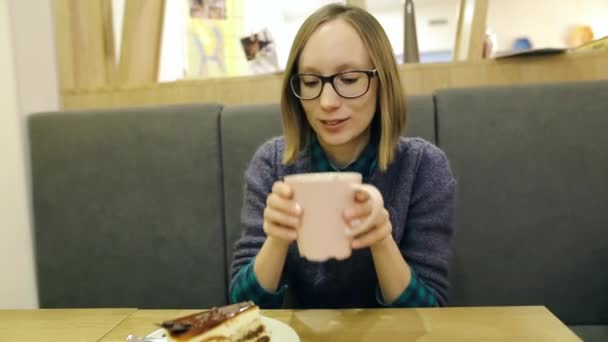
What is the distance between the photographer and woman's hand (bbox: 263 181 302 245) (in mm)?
629

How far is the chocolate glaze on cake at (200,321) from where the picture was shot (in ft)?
1.97

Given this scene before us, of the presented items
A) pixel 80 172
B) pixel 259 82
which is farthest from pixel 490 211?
pixel 80 172

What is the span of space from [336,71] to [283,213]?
0.39 m

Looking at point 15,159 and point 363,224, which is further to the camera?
point 15,159

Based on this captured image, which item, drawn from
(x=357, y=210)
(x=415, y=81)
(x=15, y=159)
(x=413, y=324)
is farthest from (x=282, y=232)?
(x=15, y=159)

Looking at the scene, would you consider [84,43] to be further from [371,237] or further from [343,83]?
[371,237]

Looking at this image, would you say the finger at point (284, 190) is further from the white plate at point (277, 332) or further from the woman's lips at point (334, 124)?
the woman's lips at point (334, 124)

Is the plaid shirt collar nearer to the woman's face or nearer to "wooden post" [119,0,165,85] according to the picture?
the woman's face

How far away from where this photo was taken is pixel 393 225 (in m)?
1.01

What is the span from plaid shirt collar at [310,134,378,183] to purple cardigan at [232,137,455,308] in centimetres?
2

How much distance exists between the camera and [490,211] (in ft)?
4.56

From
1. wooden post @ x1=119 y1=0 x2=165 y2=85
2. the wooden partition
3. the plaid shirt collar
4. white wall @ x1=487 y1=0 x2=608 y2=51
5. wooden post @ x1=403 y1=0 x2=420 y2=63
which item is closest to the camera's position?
the plaid shirt collar

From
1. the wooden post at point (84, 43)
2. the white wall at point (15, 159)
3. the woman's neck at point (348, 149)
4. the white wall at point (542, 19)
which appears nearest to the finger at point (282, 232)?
the woman's neck at point (348, 149)

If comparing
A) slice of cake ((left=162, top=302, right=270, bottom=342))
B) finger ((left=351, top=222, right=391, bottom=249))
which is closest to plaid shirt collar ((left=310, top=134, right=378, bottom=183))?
finger ((left=351, top=222, right=391, bottom=249))
